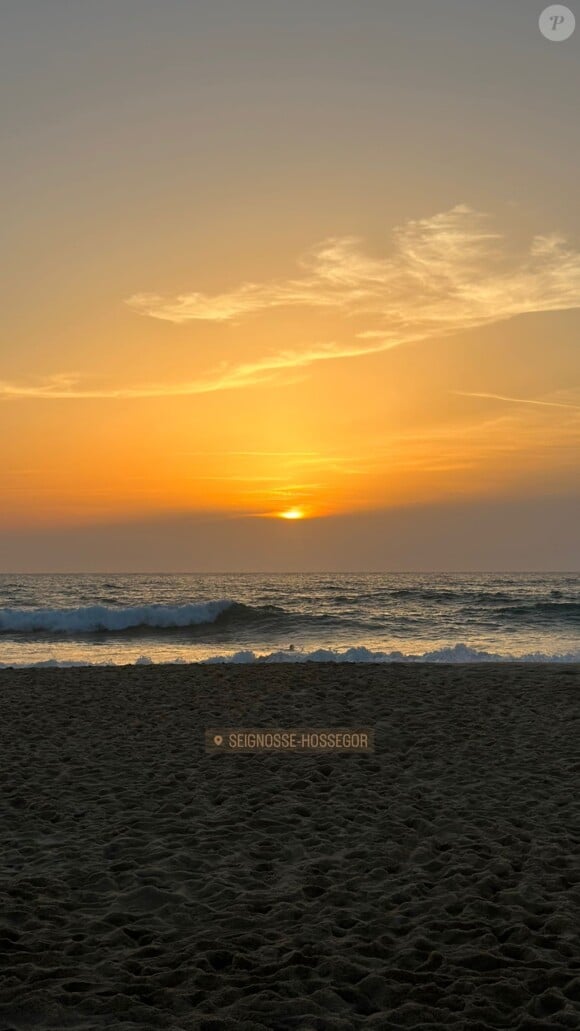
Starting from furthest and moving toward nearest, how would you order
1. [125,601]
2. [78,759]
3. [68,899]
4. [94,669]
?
[125,601] → [94,669] → [78,759] → [68,899]

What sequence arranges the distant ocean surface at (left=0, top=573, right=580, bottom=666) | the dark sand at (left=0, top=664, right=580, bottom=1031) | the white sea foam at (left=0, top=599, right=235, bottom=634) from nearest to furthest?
the dark sand at (left=0, top=664, right=580, bottom=1031) < the distant ocean surface at (left=0, top=573, right=580, bottom=666) < the white sea foam at (left=0, top=599, right=235, bottom=634)

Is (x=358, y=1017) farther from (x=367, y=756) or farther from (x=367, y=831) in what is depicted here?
(x=367, y=756)

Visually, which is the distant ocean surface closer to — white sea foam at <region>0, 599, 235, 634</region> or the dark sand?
white sea foam at <region>0, 599, 235, 634</region>

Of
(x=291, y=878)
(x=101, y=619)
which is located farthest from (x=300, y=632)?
(x=291, y=878)

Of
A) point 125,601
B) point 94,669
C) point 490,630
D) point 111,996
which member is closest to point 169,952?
point 111,996

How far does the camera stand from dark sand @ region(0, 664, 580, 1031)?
4.38m

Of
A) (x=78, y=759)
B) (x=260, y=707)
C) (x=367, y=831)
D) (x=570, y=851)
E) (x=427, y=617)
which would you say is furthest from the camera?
(x=427, y=617)

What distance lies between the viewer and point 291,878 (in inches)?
241

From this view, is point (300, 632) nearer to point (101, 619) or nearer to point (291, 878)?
point (101, 619)

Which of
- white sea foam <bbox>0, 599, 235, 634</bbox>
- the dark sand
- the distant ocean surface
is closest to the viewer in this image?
the dark sand

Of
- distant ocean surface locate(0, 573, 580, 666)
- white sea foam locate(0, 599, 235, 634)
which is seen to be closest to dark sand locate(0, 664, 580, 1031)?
distant ocean surface locate(0, 573, 580, 666)

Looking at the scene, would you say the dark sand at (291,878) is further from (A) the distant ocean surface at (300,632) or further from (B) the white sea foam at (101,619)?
(B) the white sea foam at (101,619)

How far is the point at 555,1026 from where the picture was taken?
409 centimetres

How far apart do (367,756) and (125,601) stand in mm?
43467
